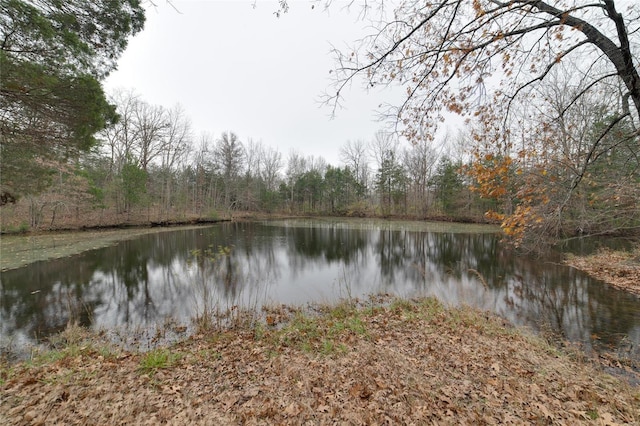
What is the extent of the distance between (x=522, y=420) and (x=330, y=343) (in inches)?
106

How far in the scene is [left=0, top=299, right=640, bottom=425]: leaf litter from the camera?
2.60 m

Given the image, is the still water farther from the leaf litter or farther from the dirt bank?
the leaf litter

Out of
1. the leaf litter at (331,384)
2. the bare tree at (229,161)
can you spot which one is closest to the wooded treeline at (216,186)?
the bare tree at (229,161)

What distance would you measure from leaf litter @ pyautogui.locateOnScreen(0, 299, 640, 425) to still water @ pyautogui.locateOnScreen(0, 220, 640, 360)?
1921 mm

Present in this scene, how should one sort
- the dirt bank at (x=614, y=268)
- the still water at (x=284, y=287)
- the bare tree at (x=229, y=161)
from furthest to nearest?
the bare tree at (x=229, y=161)
the dirt bank at (x=614, y=268)
the still water at (x=284, y=287)

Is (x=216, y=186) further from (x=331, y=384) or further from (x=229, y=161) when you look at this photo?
(x=331, y=384)

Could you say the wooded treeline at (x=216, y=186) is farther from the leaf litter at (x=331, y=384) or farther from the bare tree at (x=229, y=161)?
the leaf litter at (x=331, y=384)

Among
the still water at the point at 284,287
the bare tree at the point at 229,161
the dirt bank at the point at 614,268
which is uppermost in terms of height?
the bare tree at the point at 229,161

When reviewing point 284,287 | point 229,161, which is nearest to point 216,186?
point 229,161

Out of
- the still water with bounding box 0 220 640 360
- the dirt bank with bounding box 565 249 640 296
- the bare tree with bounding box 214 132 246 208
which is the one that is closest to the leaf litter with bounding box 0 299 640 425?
the still water with bounding box 0 220 640 360

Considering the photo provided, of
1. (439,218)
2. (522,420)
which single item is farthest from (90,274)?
(439,218)

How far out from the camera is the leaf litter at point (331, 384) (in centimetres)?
260

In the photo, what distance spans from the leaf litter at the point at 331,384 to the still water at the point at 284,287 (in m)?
1.92

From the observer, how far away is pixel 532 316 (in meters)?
6.45
